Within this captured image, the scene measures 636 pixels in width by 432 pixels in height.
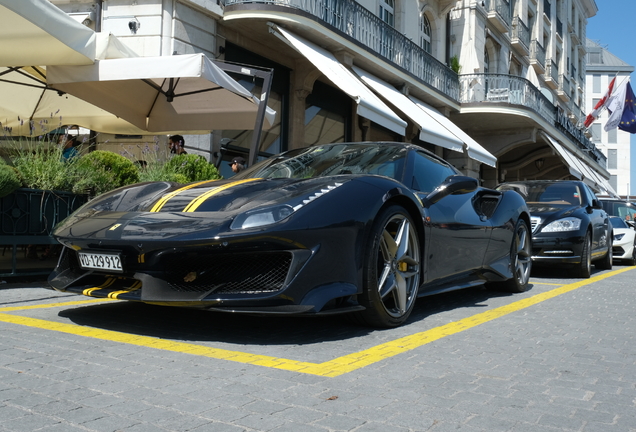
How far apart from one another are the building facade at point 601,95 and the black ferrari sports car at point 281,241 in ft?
279

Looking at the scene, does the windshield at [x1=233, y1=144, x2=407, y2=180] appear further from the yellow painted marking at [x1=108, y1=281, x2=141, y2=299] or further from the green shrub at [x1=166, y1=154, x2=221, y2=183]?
the green shrub at [x1=166, y1=154, x2=221, y2=183]

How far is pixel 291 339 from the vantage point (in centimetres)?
342

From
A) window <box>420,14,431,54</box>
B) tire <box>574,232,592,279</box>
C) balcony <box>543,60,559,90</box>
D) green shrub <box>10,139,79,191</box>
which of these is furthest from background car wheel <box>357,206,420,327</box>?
balcony <box>543,60,559,90</box>

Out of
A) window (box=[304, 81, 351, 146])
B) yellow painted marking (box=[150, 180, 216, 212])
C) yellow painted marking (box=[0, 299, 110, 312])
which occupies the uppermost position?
window (box=[304, 81, 351, 146])

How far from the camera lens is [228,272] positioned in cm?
321

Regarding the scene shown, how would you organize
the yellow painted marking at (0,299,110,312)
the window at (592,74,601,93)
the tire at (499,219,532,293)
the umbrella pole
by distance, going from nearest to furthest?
the yellow painted marking at (0,299,110,312) → the tire at (499,219,532,293) → the umbrella pole → the window at (592,74,601,93)

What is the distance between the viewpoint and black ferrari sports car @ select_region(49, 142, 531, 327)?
3133 mm

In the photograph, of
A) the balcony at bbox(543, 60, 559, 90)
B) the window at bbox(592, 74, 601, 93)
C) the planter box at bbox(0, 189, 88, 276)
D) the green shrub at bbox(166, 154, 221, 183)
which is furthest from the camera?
the window at bbox(592, 74, 601, 93)

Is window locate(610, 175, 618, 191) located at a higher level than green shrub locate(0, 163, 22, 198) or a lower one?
higher

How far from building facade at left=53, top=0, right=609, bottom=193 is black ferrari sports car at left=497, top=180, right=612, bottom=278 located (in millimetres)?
3409

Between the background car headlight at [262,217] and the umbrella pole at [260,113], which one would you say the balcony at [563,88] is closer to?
the umbrella pole at [260,113]

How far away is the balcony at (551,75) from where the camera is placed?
31.8 meters

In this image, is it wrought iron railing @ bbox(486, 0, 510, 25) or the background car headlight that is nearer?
the background car headlight

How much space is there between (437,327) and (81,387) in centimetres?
230
